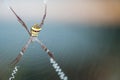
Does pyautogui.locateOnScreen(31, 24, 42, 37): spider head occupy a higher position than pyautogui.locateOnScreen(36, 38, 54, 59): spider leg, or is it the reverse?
pyautogui.locateOnScreen(31, 24, 42, 37): spider head

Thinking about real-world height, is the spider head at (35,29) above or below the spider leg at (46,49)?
above

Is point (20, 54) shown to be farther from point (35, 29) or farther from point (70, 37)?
point (70, 37)

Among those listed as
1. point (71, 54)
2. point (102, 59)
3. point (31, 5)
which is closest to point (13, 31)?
point (31, 5)

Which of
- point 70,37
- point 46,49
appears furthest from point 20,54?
point 70,37

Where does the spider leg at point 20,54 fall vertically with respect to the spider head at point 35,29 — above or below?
below

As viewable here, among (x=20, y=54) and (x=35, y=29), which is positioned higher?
(x=35, y=29)

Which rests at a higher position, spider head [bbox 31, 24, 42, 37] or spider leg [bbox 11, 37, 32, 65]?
spider head [bbox 31, 24, 42, 37]

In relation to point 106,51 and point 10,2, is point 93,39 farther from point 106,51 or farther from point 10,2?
point 10,2

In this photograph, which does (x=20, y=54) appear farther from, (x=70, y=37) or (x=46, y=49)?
(x=70, y=37)
